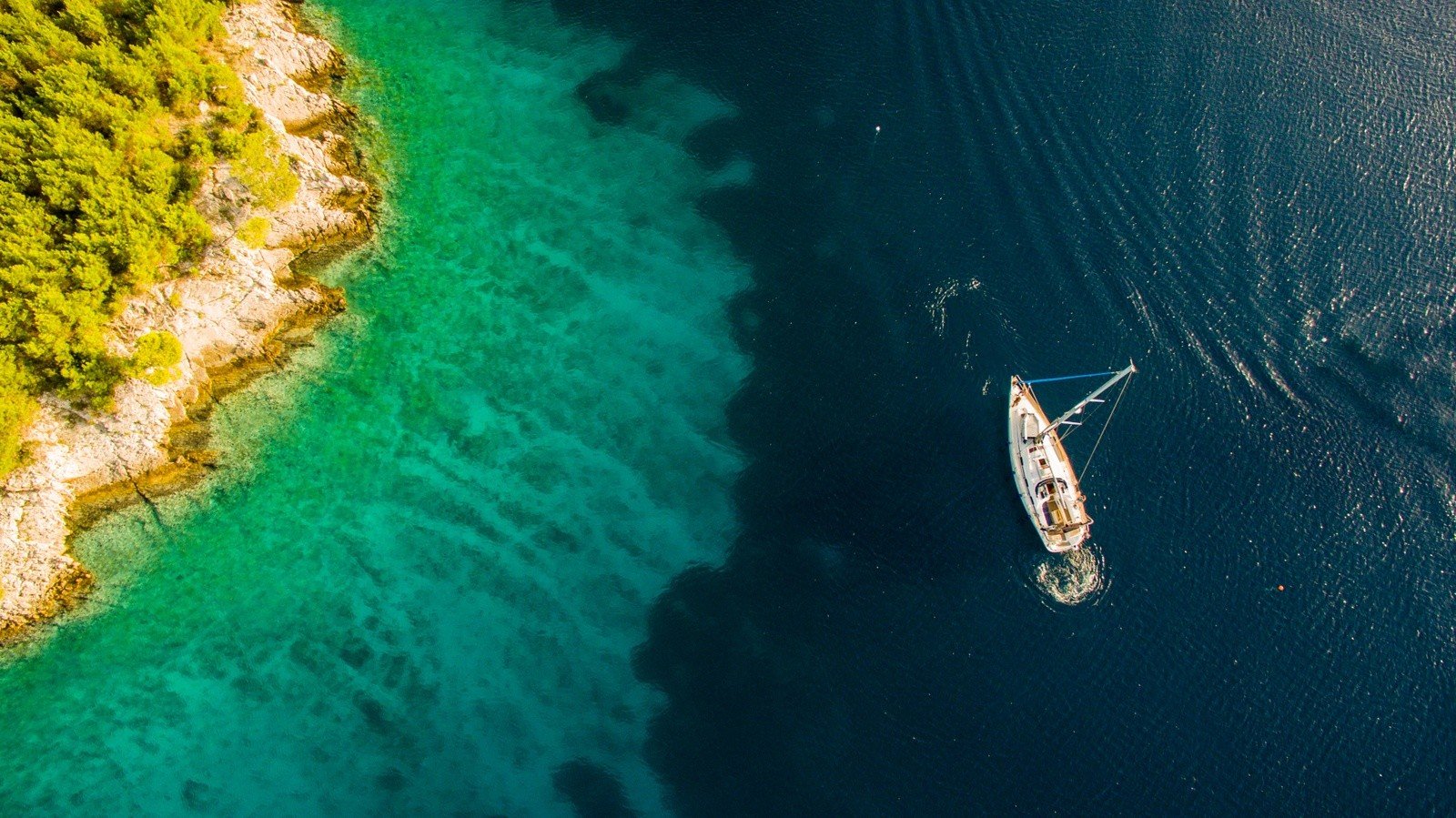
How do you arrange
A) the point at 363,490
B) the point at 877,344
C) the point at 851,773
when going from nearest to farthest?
1. the point at 851,773
2. the point at 363,490
3. the point at 877,344

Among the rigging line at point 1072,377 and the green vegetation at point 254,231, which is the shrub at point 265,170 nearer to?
the green vegetation at point 254,231

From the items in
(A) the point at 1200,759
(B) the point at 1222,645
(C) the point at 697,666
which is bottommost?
(A) the point at 1200,759

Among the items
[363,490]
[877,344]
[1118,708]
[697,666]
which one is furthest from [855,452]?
[363,490]

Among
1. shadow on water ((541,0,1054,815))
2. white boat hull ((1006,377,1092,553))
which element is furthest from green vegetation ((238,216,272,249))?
white boat hull ((1006,377,1092,553))

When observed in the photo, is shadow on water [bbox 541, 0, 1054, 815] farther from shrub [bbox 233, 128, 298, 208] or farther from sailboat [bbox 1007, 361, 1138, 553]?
shrub [bbox 233, 128, 298, 208]

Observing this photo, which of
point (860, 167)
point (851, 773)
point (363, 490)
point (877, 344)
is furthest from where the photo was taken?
point (860, 167)

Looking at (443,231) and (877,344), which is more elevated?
(443,231)

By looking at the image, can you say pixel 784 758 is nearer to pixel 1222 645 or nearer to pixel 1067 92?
pixel 1222 645
